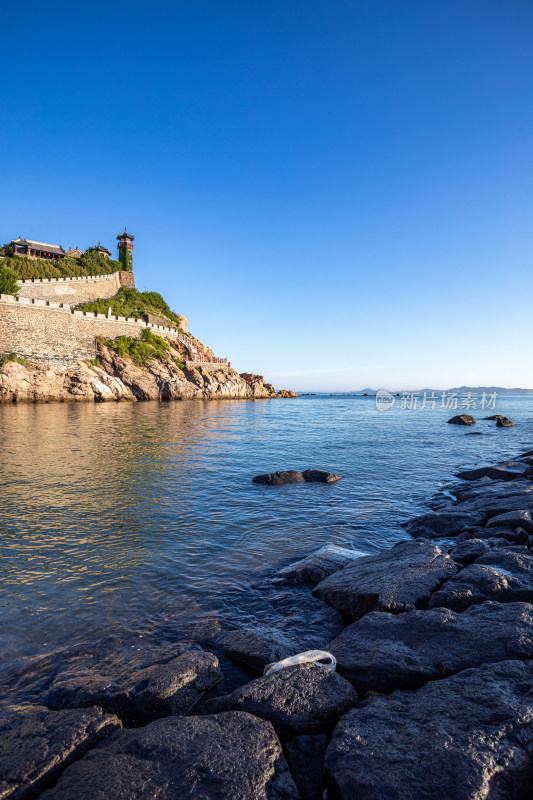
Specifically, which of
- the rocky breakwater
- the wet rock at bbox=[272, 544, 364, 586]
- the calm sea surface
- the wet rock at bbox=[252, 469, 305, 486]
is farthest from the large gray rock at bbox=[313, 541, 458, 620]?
the wet rock at bbox=[252, 469, 305, 486]

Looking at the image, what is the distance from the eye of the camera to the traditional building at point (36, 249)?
241 ft

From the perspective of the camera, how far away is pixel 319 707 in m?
3.51

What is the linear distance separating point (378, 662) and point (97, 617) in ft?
14.6

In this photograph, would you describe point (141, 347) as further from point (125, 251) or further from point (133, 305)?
point (125, 251)

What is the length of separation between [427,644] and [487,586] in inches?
71.5

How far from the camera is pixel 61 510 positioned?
10.8 meters

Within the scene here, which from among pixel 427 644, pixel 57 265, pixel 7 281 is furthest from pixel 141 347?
pixel 427 644

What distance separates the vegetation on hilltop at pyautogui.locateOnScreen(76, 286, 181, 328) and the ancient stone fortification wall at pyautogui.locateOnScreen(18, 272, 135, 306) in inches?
51.1

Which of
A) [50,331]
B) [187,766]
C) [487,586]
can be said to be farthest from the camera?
[50,331]

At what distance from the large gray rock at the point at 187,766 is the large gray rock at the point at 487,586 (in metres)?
3.46

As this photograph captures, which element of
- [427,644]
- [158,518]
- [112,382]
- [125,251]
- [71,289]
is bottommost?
[158,518]

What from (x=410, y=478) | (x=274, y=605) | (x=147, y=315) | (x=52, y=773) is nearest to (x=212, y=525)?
(x=274, y=605)

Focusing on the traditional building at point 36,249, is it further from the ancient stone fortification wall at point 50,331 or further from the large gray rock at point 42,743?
the large gray rock at point 42,743

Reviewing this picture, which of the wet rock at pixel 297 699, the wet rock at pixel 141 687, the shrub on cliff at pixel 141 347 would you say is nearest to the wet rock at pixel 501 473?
the wet rock at pixel 297 699
